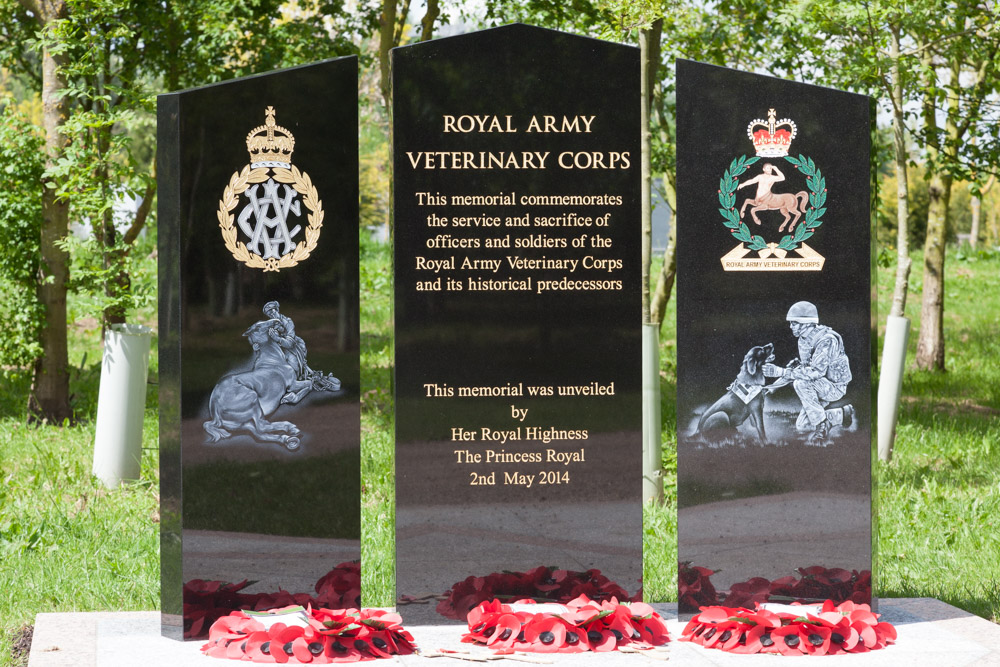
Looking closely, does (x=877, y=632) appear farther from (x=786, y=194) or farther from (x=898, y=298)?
(x=898, y=298)

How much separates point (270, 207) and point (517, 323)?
115 cm

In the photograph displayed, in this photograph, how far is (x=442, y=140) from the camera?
14.0ft

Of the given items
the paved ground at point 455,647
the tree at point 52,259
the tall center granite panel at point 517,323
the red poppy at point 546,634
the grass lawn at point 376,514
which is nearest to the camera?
the paved ground at point 455,647

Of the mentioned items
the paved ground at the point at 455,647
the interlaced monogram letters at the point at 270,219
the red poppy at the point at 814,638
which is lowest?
the paved ground at the point at 455,647

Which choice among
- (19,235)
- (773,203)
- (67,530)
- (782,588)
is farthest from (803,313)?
(19,235)

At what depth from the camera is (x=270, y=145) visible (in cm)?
415

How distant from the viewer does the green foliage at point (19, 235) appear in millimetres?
8266

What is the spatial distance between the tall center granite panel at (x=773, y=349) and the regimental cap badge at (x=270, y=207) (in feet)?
5.29

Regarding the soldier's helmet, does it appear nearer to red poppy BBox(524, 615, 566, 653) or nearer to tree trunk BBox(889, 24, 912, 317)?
red poppy BBox(524, 615, 566, 653)

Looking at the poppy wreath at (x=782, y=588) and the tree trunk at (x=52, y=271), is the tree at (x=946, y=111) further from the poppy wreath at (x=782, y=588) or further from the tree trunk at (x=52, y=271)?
the tree trunk at (x=52, y=271)

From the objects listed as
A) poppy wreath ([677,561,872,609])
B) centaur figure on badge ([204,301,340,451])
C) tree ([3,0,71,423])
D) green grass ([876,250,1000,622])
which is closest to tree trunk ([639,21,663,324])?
poppy wreath ([677,561,872,609])

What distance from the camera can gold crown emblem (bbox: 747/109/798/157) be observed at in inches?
170

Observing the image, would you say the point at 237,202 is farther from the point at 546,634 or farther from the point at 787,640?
the point at 787,640

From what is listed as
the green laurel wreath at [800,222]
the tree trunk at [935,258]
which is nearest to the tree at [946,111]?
the tree trunk at [935,258]
